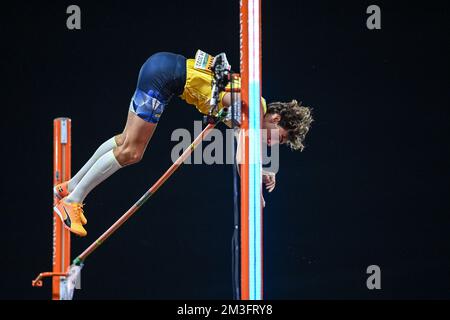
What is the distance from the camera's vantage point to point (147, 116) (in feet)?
15.1

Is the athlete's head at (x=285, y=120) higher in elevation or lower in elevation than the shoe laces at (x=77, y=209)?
higher

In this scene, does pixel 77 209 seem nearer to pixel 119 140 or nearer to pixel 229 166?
pixel 119 140

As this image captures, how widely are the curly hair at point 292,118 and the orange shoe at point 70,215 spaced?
114 centimetres

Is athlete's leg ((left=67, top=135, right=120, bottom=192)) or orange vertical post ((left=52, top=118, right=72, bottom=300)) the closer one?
orange vertical post ((left=52, top=118, right=72, bottom=300))

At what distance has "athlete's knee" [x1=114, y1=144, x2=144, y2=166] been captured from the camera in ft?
15.3

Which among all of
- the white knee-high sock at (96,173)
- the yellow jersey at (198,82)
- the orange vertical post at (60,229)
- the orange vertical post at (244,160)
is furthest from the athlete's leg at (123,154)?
the orange vertical post at (244,160)

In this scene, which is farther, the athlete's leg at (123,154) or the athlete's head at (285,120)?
the athlete's head at (285,120)

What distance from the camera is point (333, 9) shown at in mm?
6336

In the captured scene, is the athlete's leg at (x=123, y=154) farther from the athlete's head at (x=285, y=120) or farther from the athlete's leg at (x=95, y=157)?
the athlete's head at (x=285, y=120)

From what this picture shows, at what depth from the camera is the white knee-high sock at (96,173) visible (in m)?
4.68

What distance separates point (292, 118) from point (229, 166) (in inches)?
66.9

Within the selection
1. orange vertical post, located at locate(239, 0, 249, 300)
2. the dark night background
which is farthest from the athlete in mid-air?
the dark night background

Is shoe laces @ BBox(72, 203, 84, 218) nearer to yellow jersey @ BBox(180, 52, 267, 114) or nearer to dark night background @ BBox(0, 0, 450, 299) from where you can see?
yellow jersey @ BBox(180, 52, 267, 114)

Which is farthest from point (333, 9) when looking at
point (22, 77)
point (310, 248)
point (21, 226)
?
point (21, 226)
